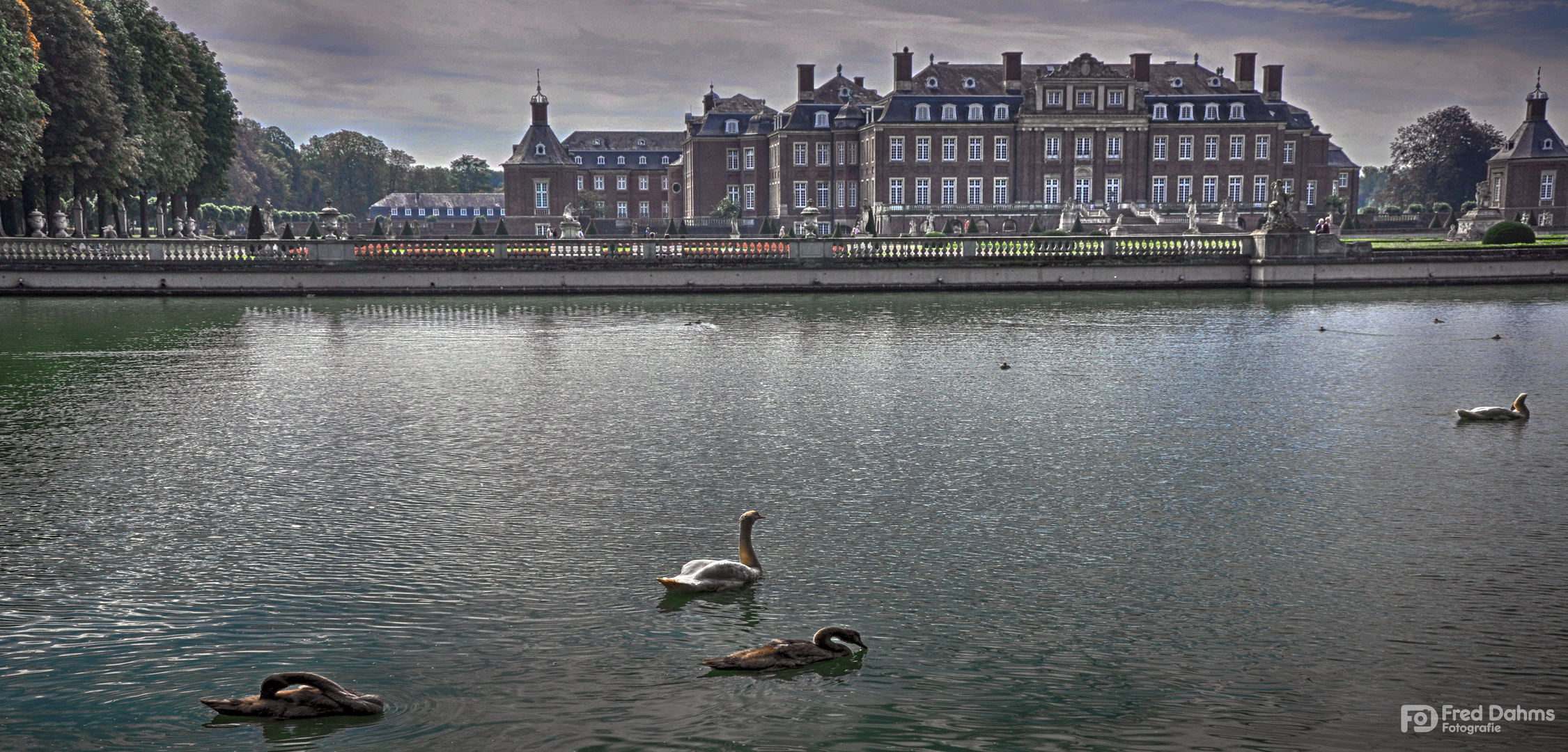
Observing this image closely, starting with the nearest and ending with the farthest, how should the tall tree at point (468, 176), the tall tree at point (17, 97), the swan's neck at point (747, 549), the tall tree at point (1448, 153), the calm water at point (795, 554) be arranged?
the calm water at point (795, 554) → the swan's neck at point (747, 549) → the tall tree at point (17, 97) → the tall tree at point (1448, 153) → the tall tree at point (468, 176)

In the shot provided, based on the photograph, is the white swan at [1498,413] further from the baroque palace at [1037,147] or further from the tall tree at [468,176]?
the tall tree at [468,176]

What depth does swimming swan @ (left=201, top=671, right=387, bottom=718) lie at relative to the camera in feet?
23.0

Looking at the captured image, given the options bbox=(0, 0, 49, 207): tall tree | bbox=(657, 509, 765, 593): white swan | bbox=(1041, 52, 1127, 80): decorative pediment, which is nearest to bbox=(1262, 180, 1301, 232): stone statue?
bbox=(657, 509, 765, 593): white swan

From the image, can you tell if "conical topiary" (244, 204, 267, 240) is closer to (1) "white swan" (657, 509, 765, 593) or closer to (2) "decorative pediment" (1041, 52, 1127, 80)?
(1) "white swan" (657, 509, 765, 593)

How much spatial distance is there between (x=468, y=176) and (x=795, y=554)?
526 feet

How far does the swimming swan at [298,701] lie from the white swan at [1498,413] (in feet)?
48.7

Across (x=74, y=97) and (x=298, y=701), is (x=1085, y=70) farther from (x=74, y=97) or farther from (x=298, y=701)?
(x=298, y=701)

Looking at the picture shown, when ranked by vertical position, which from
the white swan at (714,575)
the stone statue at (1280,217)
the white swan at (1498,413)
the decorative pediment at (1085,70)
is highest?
the decorative pediment at (1085,70)

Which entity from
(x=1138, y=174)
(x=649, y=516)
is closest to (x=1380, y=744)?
(x=649, y=516)

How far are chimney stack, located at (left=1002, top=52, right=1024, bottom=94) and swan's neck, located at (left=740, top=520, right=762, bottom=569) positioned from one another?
88.9 meters

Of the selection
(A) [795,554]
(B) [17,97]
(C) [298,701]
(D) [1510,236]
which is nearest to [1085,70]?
(D) [1510,236]

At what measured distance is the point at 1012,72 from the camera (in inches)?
3686

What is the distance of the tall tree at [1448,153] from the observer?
114688 millimetres

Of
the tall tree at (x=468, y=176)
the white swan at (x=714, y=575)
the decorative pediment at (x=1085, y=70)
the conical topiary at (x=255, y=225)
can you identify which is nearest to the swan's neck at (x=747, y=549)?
the white swan at (x=714, y=575)
